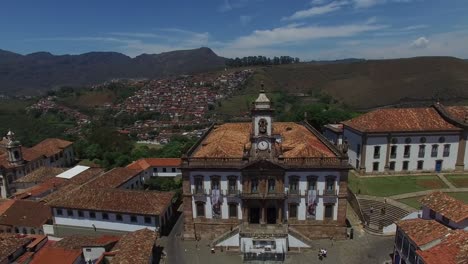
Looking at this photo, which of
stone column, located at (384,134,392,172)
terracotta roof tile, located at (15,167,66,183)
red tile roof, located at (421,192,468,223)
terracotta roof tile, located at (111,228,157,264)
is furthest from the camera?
terracotta roof tile, located at (15,167,66,183)

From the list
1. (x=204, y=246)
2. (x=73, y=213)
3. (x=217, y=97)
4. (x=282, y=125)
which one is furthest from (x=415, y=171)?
(x=217, y=97)

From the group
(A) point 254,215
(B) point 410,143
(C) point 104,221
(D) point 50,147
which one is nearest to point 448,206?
(A) point 254,215

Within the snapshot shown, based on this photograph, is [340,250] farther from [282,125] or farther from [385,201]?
[282,125]

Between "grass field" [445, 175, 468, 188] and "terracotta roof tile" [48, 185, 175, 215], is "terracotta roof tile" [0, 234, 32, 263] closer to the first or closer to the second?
"terracotta roof tile" [48, 185, 175, 215]

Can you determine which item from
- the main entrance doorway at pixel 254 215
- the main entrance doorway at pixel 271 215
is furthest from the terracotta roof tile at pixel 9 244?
the main entrance doorway at pixel 271 215

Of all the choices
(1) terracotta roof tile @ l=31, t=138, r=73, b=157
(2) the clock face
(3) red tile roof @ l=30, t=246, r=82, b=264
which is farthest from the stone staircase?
(1) terracotta roof tile @ l=31, t=138, r=73, b=157

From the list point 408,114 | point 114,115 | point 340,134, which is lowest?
point 114,115

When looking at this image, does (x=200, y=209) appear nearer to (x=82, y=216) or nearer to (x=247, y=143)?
(x=247, y=143)
